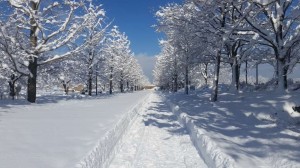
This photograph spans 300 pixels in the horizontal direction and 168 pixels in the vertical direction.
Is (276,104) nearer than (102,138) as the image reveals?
No

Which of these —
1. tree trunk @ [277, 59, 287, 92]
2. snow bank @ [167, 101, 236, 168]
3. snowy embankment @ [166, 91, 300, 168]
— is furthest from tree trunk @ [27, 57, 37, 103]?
tree trunk @ [277, 59, 287, 92]

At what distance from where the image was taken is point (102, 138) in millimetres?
7605

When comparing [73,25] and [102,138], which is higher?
[73,25]

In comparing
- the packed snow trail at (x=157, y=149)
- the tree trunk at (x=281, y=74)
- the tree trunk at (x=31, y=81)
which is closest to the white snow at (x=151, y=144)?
the packed snow trail at (x=157, y=149)

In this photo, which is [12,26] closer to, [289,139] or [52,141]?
[52,141]

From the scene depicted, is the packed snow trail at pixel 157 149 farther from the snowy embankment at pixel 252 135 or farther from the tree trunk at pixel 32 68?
the tree trunk at pixel 32 68

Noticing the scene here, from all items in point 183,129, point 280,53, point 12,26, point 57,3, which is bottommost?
point 183,129

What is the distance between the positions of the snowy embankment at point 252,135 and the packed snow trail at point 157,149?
1.10ft

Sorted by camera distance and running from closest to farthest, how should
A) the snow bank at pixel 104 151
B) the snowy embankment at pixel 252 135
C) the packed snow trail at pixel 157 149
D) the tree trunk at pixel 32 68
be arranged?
the snow bank at pixel 104 151 < the snowy embankment at pixel 252 135 < the packed snow trail at pixel 157 149 < the tree trunk at pixel 32 68

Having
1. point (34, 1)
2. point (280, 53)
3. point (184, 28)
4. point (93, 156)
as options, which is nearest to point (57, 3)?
point (34, 1)

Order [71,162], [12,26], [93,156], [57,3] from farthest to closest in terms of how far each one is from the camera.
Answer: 1. [57,3]
2. [12,26]
3. [93,156]
4. [71,162]

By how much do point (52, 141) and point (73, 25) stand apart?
39.9 feet

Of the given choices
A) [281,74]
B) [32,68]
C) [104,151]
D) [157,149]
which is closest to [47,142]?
[104,151]

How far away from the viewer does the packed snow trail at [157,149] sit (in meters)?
7.74
